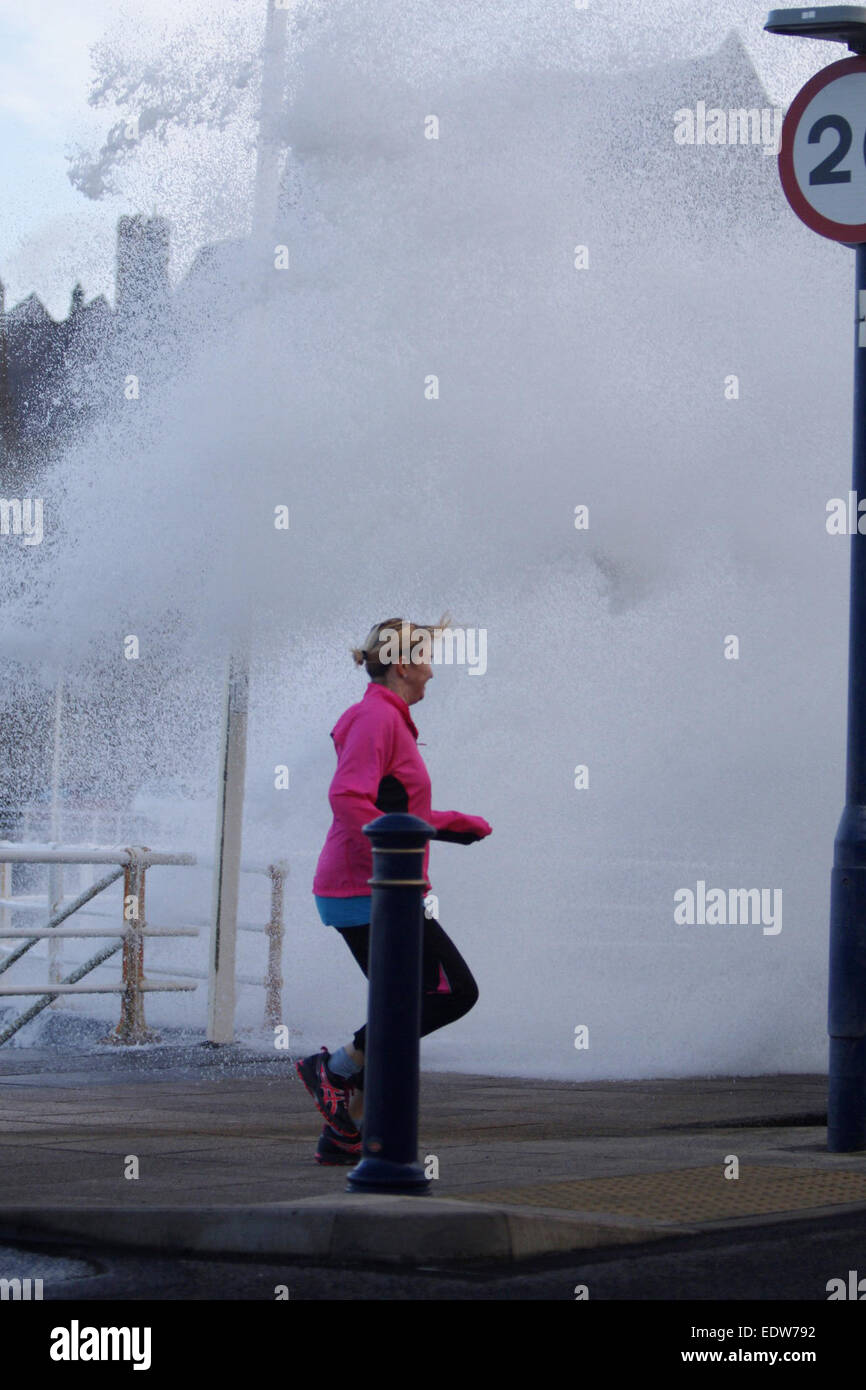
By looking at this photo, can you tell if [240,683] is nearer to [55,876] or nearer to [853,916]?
[55,876]

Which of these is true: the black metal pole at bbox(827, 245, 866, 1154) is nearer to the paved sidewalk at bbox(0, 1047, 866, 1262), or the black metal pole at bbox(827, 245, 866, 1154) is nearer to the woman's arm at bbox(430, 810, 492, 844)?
the paved sidewalk at bbox(0, 1047, 866, 1262)

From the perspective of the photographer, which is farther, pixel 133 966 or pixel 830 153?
pixel 133 966

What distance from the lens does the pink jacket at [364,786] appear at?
6246 mm

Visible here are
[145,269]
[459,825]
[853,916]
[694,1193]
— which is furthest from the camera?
[145,269]

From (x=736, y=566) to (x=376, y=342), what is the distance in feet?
7.16

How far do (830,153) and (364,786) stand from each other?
2.79m

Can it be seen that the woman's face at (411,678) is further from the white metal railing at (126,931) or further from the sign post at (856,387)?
the white metal railing at (126,931)

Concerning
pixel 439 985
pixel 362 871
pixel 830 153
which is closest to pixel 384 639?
pixel 362 871

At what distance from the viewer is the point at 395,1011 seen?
5.47 metres

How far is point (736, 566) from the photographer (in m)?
10.7

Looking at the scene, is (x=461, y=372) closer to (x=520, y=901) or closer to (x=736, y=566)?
(x=736, y=566)

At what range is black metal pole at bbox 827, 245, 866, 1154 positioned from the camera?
6.97m

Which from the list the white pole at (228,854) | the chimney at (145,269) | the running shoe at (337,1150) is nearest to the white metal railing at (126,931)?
the white pole at (228,854)

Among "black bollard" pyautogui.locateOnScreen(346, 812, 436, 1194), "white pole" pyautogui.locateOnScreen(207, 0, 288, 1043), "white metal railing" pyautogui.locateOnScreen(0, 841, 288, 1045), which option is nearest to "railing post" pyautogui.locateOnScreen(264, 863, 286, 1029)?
"white metal railing" pyautogui.locateOnScreen(0, 841, 288, 1045)
